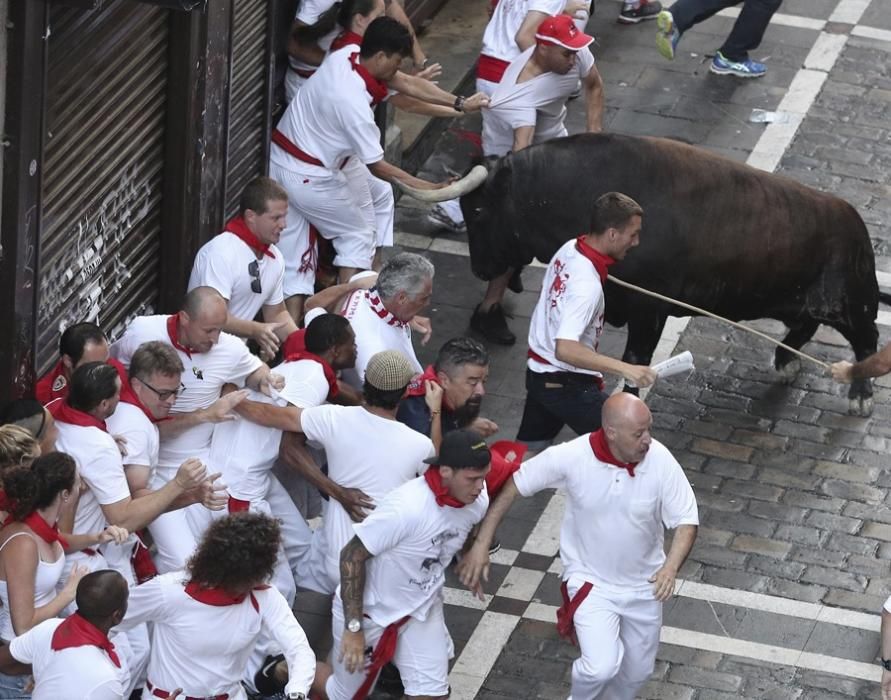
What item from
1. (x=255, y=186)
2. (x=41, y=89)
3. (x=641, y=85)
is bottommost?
(x=641, y=85)

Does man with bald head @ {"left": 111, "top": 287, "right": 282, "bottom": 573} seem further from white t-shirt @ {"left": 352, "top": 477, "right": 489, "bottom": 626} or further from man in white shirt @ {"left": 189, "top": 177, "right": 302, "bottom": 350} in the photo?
white t-shirt @ {"left": 352, "top": 477, "right": 489, "bottom": 626}

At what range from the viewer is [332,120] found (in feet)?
36.7

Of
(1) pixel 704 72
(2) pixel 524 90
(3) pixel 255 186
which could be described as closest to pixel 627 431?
(3) pixel 255 186

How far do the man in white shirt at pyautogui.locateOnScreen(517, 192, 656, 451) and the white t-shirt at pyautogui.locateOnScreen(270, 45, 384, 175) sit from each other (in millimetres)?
1827

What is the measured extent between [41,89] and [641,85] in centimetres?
785

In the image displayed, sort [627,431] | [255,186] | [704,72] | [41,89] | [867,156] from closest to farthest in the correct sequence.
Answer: [627,431] → [41,89] → [255,186] → [867,156] → [704,72]

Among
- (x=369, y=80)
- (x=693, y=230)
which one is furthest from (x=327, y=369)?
(x=693, y=230)

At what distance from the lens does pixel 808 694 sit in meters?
9.12

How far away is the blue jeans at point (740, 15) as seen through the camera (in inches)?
609

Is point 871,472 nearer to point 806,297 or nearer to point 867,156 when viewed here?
point 806,297

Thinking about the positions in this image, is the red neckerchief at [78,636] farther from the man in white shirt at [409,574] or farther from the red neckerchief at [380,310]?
the red neckerchief at [380,310]

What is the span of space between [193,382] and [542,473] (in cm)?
179

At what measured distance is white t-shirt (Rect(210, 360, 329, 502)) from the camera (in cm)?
882

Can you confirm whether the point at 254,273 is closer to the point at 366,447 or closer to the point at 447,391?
the point at 447,391
